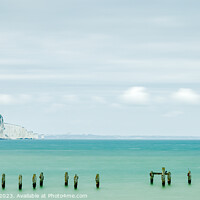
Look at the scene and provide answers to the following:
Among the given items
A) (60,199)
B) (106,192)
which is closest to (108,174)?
(106,192)

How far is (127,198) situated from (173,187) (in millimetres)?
8830

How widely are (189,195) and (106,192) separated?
8.54 m

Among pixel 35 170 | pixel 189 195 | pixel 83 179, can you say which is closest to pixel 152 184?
pixel 189 195

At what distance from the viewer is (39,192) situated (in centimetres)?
4828

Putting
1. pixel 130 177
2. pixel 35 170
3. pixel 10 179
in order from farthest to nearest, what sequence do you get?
1. pixel 35 170
2. pixel 130 177
3. pixel 10 179

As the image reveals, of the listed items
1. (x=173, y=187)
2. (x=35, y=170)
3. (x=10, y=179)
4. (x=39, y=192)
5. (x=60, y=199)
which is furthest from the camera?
(x=35, y=170)

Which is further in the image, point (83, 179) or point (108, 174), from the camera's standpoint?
point (108, 174)

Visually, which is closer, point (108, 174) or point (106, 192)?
point (106, 192)

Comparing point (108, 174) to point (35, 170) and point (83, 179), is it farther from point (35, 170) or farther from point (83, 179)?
point (35, 170)

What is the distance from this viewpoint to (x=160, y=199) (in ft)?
150

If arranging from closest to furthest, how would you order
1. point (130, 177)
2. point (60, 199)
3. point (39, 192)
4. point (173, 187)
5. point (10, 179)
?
point (60, 199) → point (39, 192) → point (173, 187) → point (10, 179) → point (130, 177)

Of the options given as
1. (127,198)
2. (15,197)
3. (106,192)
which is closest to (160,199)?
(127,198)

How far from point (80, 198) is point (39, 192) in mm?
5148

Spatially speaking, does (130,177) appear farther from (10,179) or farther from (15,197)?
(15,197)
